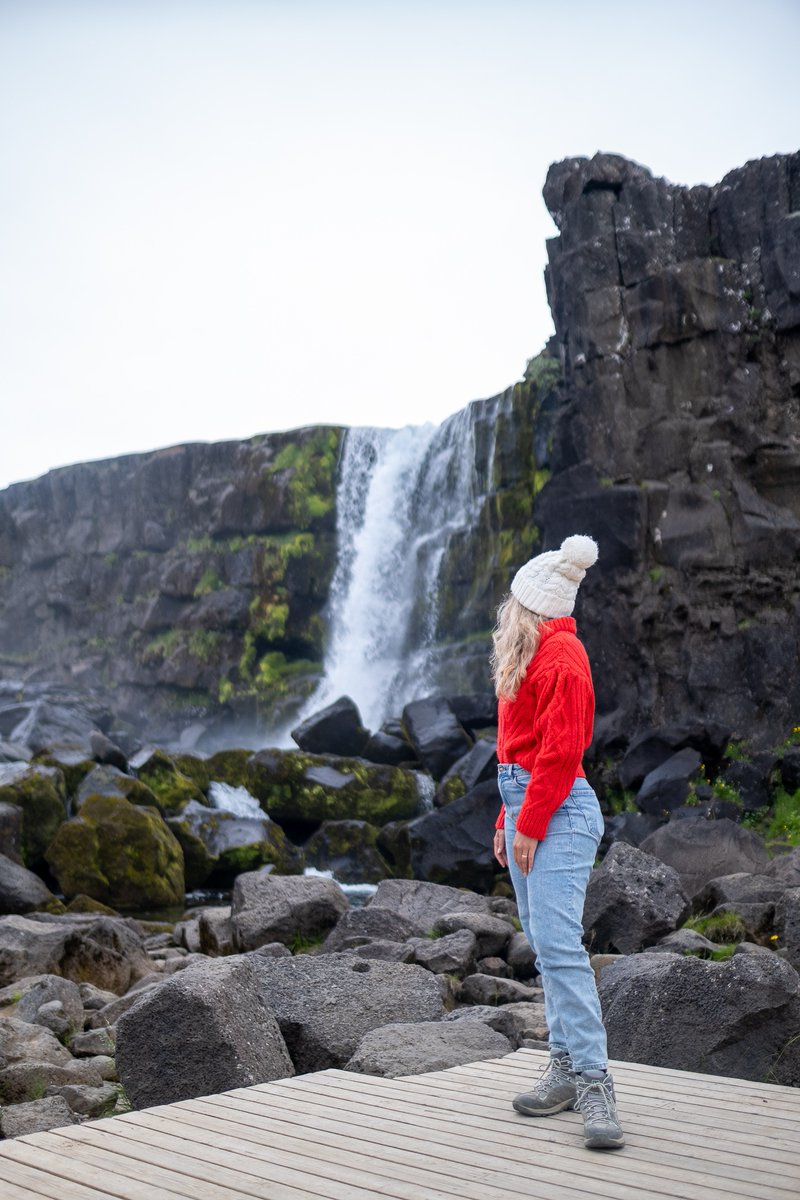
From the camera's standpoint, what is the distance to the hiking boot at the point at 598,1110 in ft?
13.2

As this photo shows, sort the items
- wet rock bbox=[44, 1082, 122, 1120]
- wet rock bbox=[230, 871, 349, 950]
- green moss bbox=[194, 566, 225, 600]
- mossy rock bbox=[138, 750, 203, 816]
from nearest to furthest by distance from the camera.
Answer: wet rock bbox=[44, 1082, 122, 1120]
wet rock bbox=[230, 871, 349, 950]
mossy rock bbox=[138, 750, 203, 816]
green moss bbox=[194, 566, 225, 600]

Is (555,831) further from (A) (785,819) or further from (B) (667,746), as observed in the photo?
(B) (667,746)

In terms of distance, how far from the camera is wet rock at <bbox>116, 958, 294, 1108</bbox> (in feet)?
19.3

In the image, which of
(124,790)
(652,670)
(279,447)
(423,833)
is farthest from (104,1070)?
(279,447)

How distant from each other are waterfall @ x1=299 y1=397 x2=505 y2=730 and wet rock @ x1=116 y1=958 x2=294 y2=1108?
2373cm

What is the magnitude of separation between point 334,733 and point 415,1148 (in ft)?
64.6

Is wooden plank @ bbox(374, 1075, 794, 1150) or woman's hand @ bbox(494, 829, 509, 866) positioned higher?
woman's hand @ bbox(494, 829, 509, 866)

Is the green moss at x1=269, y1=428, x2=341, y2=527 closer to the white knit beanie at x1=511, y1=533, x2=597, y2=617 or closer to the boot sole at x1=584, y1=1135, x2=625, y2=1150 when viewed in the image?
the white knit beanie at x1=511, y1=533, x2=597, y2=617

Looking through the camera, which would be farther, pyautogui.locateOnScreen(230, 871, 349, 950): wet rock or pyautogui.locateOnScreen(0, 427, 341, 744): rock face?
pyautogui.locateOnScreen(0, 427, 341, 744): rock face

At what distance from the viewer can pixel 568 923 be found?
4410mm

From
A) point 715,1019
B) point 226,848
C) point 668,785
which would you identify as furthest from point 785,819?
point 715,1019

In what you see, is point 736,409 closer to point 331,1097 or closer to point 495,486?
point 495,486

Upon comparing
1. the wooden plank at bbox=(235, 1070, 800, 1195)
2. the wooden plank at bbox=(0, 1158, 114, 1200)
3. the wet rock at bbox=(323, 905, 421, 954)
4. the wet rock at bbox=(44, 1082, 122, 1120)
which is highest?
the wooden plank at bbox=(0, 1158, 114, 1200)

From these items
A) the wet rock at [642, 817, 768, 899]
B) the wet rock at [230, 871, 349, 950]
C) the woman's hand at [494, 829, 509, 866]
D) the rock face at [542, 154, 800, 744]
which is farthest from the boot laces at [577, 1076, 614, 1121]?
the rock face at [542, 154, 800, 744]
